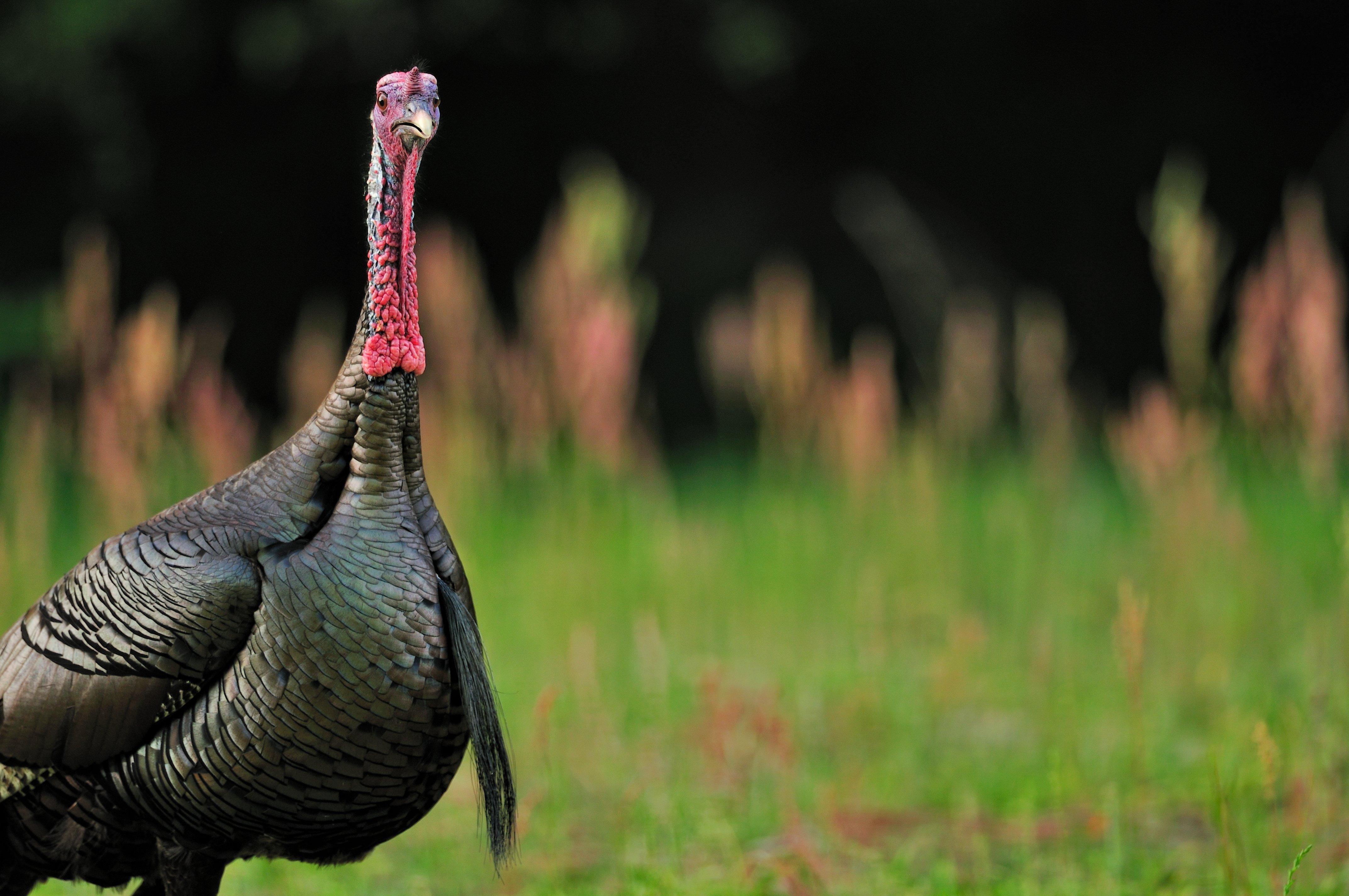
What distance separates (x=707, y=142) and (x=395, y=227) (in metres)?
7.49

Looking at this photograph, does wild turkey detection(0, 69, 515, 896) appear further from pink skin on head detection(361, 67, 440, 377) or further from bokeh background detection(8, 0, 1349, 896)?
bokeh background detection(8, 0, 1349, 896)

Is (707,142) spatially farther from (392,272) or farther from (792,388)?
(392,272)

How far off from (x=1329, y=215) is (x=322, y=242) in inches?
→ 252

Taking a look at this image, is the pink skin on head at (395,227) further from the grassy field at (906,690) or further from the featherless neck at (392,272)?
the grassy field at (906,690)

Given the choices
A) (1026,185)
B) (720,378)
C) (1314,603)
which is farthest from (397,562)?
(1026,185)

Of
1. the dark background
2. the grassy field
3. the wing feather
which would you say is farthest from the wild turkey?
the dark background

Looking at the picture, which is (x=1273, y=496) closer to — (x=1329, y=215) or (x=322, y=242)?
(x=1329, y=215)

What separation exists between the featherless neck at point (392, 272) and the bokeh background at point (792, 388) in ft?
2.74

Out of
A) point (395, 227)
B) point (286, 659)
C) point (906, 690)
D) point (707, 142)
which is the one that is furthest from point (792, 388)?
point (707, 142)

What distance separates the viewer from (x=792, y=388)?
4848mm

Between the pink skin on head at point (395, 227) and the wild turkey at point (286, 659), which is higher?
the pink skin on head at point (395, 227)

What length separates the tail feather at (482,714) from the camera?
7.68 ft

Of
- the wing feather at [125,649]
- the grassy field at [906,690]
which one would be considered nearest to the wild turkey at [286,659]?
the wing feather at [125,649]

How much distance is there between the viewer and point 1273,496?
17.8 feet
